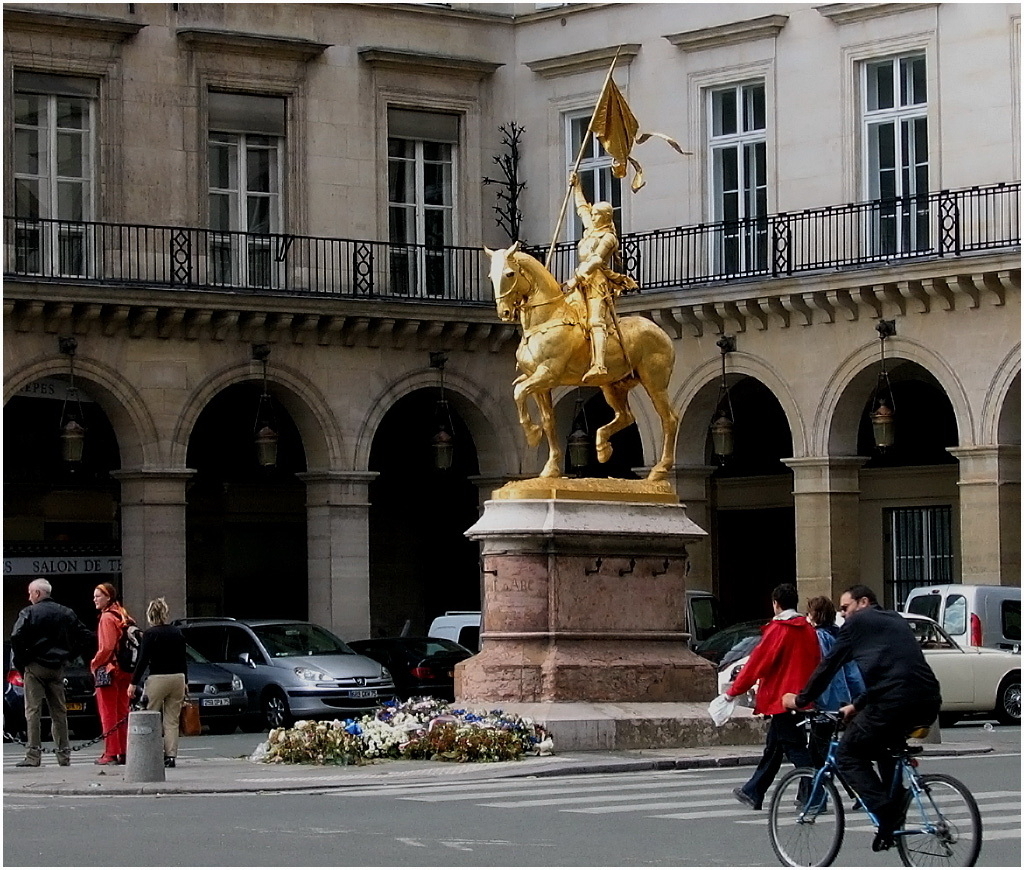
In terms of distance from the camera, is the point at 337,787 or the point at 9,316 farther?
the point at 9,316

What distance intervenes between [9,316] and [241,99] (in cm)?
519

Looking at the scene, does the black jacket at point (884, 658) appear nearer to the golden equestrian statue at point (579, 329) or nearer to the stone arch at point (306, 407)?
the golden equestrian statue at point (579, 329)

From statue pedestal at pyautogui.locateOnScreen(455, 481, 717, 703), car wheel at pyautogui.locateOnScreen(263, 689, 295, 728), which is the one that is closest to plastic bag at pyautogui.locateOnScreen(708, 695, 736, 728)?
statue pedestal at pyautogui.locateOnScreen(455, 481, 717, 703)

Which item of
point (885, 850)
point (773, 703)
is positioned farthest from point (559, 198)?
point (885, 850)

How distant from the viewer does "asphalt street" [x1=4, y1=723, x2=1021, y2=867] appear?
15.8 m

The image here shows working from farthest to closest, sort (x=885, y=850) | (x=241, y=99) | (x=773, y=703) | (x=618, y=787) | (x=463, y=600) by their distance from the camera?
(x=463, y=600) < (x=241, y=99) < (x=618, y=787) < (x=773, y=703) < (x=885, y=850)

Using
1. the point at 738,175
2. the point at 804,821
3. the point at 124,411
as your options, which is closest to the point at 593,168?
the point at 738,175

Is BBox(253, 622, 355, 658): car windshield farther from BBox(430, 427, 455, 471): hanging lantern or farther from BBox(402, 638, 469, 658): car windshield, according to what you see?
BBox(430, 427, 455, 471): hanging lantern

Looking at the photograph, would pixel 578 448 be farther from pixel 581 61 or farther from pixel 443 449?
pixel 581 61

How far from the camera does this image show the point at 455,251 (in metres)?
42.3

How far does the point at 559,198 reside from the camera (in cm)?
4269

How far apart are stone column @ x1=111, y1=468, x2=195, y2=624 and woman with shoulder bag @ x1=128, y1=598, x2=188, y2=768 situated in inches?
579

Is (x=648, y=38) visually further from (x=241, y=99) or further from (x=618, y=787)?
(x=618, y=787)

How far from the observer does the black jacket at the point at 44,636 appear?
80.0ft
